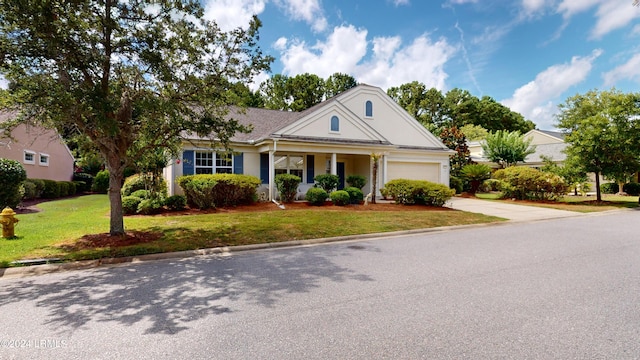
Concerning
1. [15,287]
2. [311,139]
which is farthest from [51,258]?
[311,139]

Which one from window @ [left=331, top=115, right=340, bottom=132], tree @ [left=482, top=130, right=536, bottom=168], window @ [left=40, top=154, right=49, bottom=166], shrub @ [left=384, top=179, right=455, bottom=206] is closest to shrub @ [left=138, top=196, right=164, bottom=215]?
window @ [left=331, top=115, right=340, bottom=132]

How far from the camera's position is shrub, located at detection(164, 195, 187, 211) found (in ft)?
40.4

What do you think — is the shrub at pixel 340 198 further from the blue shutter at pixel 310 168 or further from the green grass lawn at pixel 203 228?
the blue shutter at pixel 310 168

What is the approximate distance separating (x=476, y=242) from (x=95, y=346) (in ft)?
26.0

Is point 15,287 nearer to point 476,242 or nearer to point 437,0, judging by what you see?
point 476,242

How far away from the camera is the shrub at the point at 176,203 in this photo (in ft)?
40.4

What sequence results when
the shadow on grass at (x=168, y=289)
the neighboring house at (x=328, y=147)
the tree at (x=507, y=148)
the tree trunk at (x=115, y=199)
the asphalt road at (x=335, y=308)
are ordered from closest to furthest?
the asphalt road at (x=335, y=308)
the shadow on grass at (x=168, y=289)
the tree trunk at (x=115, y=199)
the neighboring house at (x=328, y=147)
the tree at (x=507, y=148)

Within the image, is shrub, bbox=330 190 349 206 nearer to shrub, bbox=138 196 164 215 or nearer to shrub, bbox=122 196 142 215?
shrub, bbox=138 196 164 215

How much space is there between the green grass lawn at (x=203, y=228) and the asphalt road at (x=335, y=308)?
1.10m

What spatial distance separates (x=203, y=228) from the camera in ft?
29.3

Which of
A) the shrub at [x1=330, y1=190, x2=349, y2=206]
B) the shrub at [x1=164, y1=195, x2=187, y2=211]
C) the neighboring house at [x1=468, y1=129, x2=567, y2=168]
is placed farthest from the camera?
the neighboring house at [x1=468, y1=129, x2=567, y2=168]

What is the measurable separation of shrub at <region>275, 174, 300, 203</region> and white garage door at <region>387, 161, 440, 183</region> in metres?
7.37

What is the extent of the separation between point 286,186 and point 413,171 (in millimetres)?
9635

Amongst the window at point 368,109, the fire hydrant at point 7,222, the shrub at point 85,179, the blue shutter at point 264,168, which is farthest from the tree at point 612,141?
the shrub at point 85,179
